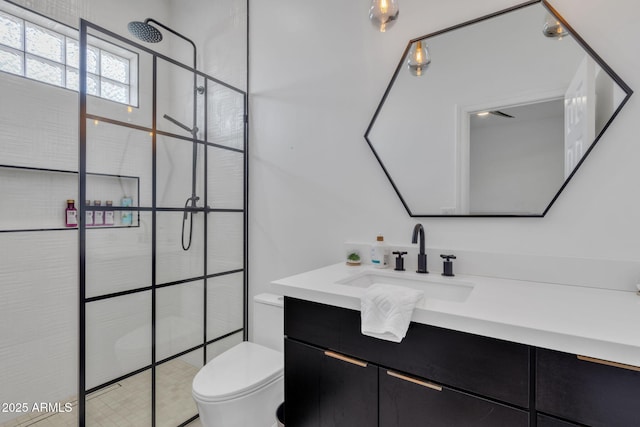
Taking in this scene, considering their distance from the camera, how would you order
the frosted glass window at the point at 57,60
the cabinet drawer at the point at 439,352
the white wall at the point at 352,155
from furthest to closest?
the frosted glass window at the point at 57,60, the white wall at the point at 352,155, the cabinet drawer at the point at 439,352

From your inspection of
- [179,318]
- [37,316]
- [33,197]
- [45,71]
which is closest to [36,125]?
[45,71]

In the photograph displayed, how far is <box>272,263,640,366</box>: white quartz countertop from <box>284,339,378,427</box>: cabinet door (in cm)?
23

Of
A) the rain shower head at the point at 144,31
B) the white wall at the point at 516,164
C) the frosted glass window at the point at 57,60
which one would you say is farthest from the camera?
the rain shower head at the point at 144,31

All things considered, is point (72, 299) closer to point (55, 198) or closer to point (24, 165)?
point (55, 198)

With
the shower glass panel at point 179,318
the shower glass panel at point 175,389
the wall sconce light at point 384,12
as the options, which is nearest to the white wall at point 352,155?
the wall sconce light at point 384,12

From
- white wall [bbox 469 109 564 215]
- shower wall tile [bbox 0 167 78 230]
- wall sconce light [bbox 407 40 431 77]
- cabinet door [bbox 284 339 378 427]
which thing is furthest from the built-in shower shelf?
white wall [bbox 469 109 564 215]

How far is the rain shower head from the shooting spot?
1701 millimetres

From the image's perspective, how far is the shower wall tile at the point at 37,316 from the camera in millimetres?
1801

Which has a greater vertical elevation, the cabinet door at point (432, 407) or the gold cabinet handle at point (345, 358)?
the gold cabinet handle at point (345, 358)

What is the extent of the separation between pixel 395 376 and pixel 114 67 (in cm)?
194

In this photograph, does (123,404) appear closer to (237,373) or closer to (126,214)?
(237,373)

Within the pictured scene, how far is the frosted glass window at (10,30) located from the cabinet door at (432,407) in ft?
8.20

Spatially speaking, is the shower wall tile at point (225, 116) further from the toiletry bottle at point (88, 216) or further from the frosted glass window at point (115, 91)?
the toiletry bottle at point (88, 216)

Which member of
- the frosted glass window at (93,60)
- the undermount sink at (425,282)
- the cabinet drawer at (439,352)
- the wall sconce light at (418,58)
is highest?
the wall sconce light at (418,58)
